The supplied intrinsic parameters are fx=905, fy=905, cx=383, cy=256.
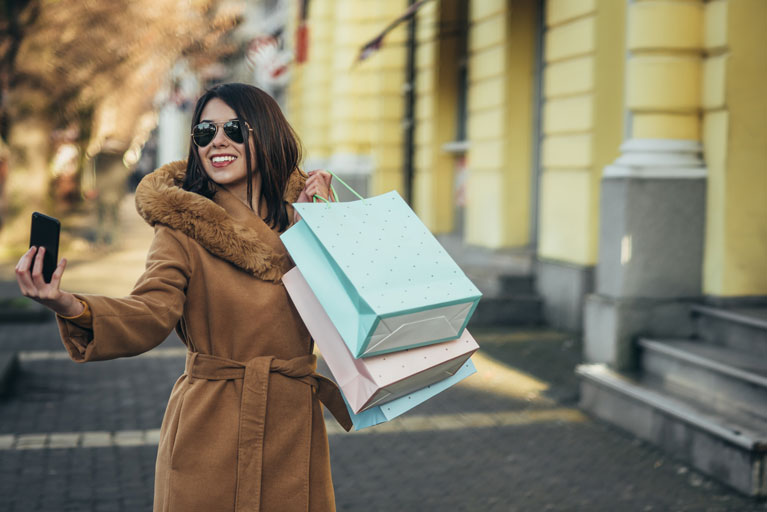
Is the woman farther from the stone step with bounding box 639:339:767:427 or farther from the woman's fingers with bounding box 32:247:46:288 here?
the stone step with bounding box 639:339:767:427

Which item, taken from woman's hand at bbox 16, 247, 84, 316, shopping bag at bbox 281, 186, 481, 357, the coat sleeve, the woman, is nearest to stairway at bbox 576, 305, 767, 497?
shopping bag at bbox 281, 186, 481, 357

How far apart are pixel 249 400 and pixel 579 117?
7964 millimetres

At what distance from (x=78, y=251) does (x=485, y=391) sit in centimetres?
1452

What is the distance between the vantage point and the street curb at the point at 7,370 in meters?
6.93

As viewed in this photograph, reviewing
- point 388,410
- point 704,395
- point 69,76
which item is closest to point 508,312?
point 704,395

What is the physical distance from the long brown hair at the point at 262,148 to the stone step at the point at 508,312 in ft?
25.4

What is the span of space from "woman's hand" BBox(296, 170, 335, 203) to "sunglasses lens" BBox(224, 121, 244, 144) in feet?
0.92

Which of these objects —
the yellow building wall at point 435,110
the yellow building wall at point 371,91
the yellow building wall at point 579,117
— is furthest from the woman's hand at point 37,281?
the yellow building wall at point 371,91

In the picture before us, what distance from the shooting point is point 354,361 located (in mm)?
2346

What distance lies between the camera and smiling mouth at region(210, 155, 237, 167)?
2529mm

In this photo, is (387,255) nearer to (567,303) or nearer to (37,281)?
(37,281)

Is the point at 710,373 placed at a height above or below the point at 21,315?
above

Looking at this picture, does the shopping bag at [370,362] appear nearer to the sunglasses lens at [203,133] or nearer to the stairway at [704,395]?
the sunglasses lens at [203,133]

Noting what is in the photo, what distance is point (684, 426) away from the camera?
18.0 ft
